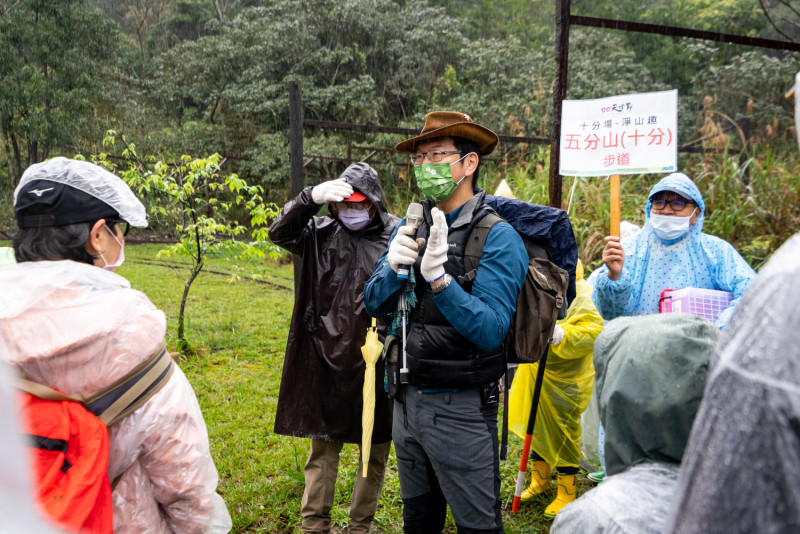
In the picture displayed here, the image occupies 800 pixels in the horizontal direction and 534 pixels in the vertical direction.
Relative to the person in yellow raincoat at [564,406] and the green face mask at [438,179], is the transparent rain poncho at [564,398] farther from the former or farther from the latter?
the green face mask at [438,179]

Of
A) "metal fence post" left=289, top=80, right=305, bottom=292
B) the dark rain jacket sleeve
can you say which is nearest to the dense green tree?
"metal fence post" left=289, top=80, right=305, bottom=292

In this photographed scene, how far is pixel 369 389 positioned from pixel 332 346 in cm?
46

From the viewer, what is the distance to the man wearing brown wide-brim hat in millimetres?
1980

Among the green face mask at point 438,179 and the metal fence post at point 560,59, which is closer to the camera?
the green face mask at point 438,179

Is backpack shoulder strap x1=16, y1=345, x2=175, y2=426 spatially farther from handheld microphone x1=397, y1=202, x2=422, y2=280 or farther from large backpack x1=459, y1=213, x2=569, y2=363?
large backpack x1=459, y1=213, x2=569, y2=363

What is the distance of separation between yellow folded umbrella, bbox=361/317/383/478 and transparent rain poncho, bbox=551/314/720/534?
1.43 meters

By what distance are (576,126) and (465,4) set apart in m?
22.7

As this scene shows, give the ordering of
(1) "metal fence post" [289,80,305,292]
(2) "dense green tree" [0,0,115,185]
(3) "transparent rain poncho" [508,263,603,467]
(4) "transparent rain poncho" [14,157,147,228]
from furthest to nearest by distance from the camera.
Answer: (2) "dense green tree" [0,0,115,185], (1) "metal fence post" [289,80,305,292], (3) "transparent rain poncho" [508,263,603,467], (4) "transparent rain poncho" [14,157,147,228]

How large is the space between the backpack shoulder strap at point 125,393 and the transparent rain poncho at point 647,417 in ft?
3.59

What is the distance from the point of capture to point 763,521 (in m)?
0.65

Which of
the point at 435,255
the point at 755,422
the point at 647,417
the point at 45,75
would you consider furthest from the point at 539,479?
the point at 45,75

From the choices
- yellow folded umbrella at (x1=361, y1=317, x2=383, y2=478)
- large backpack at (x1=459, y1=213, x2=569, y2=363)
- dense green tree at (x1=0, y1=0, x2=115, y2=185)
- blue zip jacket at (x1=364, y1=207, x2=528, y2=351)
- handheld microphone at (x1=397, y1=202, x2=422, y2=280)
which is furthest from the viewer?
dense green tree at (x1=0, y1=0, x2=115, y2=185)

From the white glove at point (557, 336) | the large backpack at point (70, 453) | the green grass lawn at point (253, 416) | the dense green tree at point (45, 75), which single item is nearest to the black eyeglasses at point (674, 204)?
the white glove at point (557, 336)

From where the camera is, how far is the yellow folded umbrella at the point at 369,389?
2527 mm
